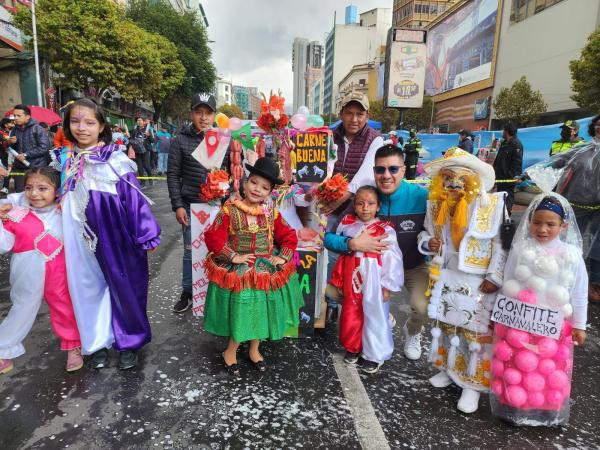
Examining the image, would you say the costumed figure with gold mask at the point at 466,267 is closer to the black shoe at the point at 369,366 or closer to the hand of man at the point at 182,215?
the black shoe at the point at 369,366

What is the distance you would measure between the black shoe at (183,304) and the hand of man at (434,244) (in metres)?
2.40

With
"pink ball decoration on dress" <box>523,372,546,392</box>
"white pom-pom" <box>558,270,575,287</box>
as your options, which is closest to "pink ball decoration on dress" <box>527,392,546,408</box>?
"pink ball decoration on dress" <box>523,372,546,392</box>

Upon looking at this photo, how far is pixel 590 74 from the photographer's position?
51.4ft

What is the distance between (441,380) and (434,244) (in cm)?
94

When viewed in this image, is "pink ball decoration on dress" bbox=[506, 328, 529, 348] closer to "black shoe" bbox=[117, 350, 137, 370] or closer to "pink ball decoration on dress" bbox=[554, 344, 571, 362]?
"pink ball decoration on dress" bbox=[554, 344, 571, 362]

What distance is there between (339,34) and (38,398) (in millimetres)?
113805

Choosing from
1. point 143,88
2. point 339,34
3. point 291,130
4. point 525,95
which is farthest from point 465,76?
point 339,34

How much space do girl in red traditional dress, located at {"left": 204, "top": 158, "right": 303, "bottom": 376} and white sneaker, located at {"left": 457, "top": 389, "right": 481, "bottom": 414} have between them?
1241mm

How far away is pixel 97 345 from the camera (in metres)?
2.80

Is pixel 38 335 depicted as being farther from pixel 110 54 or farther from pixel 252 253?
pixel 110 54

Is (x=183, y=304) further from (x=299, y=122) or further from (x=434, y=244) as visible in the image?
(x=434, y=244)

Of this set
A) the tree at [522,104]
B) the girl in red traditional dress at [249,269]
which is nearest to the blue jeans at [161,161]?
the girl in red traditional dress at [249,269]

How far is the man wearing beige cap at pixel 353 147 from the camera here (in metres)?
3.25

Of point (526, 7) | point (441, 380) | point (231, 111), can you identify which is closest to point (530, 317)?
point (441, 380)
